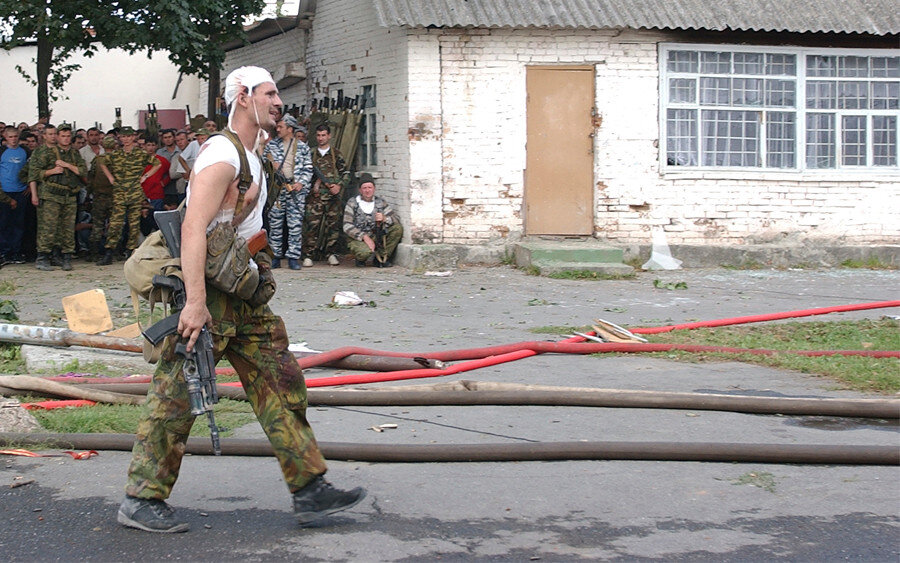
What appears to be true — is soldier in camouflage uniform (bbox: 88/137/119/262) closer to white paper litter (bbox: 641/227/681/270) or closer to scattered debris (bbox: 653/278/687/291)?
scattered debris (bbox: 653/278/687/291)

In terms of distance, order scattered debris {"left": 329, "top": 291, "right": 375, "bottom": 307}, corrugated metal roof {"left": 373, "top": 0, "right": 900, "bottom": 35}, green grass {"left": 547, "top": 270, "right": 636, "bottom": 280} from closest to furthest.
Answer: scattered debris {"left": 329, "top": 291, "right": 375, "bottom": 307} → green grass {"left": 547, "top": 270, "right": 636, "bottom": 280} → corrugated metal roof {"left": 373, "top": 0, "right": 900, "bottom": 35}

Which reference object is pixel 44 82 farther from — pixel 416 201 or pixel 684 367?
pixel 684 367

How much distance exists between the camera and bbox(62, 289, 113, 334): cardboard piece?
862 cm

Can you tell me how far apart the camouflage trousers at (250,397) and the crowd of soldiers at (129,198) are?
9.92 m

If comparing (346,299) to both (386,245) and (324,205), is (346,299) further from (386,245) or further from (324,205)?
(324,205)

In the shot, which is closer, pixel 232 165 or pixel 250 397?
pixel 232 165

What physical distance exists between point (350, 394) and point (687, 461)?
6.99ft

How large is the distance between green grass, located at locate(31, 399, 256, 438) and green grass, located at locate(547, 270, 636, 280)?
789cm

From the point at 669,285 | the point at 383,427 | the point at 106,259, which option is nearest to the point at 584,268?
the point at 669,285

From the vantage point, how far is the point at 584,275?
1380 cm

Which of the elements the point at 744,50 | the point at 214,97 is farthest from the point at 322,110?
the point at 744,50

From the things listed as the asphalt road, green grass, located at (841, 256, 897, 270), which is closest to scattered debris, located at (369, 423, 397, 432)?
the asphalt road

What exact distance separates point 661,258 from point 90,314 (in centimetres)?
881

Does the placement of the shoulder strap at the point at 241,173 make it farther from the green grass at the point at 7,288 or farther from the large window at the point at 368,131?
the large window at the point at 368,131
